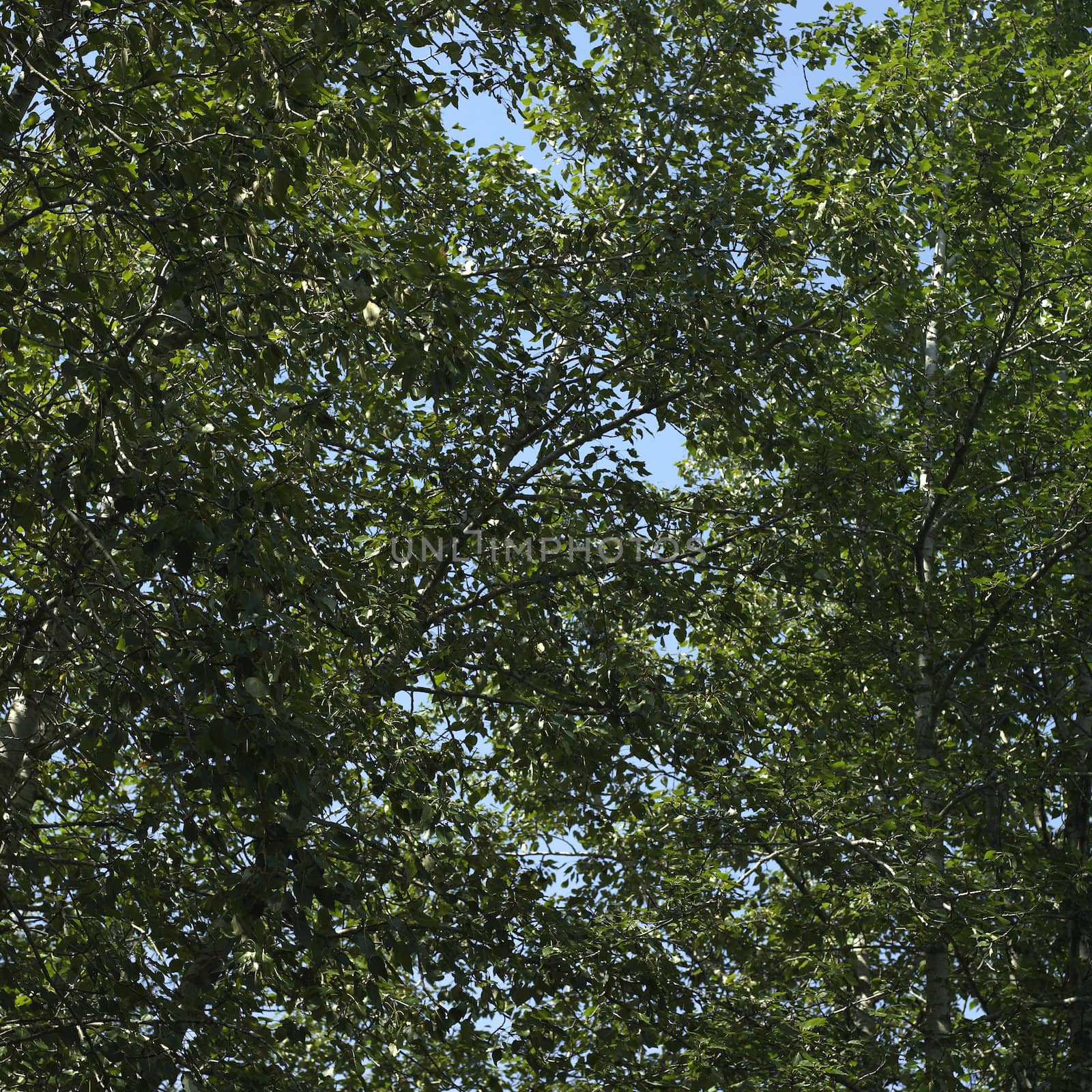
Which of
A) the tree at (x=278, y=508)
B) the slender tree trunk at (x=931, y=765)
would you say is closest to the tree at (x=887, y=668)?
the slender tree trunk at (x=931, y=765)

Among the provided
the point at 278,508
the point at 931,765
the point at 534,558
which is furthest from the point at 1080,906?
the point at 278,508

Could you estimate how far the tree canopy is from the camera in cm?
511

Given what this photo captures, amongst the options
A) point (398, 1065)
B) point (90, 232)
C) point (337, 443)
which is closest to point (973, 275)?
point (337, 443)

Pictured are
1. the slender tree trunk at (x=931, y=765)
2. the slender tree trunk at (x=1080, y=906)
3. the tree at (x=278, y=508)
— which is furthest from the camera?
the slender tree trunk at (x=1080, y=906)

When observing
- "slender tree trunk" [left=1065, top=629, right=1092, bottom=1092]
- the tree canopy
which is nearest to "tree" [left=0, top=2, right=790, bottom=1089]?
the tree canopy

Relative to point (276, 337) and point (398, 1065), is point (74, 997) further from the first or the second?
point (276, 337)

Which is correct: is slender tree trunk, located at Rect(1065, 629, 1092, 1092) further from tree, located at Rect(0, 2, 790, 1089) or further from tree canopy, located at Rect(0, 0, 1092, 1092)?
tree, located at Rect(0, 2, 790, 1089)

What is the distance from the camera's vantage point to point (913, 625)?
9.54m

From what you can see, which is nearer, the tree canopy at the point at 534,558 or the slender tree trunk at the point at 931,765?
the tree canopy at the point at 534,558

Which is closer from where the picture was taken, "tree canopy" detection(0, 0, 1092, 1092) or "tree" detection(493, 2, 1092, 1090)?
"tree canopy" detection(0, 0, 1092, 1092)

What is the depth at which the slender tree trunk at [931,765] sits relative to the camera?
8008mm

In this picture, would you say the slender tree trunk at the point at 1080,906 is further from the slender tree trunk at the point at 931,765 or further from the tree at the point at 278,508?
the tree at the point at 278,508

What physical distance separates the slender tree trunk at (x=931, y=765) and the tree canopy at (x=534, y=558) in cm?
5

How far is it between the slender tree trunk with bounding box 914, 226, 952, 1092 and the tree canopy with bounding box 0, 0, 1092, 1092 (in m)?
0.05
